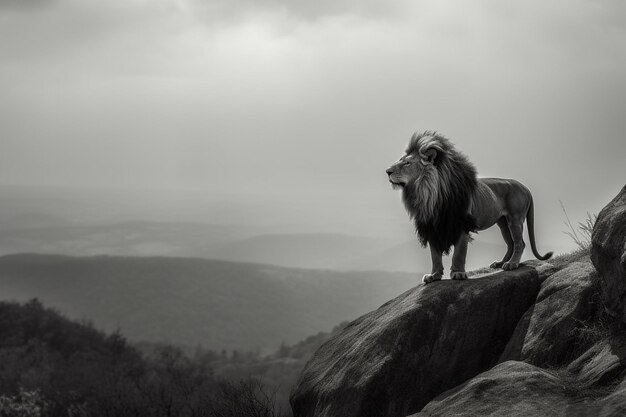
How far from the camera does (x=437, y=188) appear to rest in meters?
11.4

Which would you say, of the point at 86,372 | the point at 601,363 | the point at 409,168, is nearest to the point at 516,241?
the point at 409,168

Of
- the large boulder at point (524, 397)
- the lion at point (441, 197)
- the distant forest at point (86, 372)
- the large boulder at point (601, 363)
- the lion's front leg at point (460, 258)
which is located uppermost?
the lion at point (441, 197)

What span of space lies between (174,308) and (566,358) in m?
186

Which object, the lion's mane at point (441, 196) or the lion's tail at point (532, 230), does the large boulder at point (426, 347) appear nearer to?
the lion's mane at point (441, 196)

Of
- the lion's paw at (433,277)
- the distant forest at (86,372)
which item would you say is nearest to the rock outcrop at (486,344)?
the lion's paw at (433,277)

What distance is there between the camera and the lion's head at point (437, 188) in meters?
11.4

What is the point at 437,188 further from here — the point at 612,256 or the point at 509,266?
the point at 612,256

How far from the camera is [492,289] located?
1147 cm

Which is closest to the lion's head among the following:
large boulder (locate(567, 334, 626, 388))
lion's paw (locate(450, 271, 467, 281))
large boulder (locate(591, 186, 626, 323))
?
lion's paw (locate(450, 271, 467, 281))

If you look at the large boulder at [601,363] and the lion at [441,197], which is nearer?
the large boulder at [601,363]

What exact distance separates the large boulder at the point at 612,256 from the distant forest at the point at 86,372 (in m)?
22.3

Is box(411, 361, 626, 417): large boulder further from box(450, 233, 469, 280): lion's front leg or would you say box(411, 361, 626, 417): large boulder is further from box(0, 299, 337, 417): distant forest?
box(0, 299, 337, 417): distant forest

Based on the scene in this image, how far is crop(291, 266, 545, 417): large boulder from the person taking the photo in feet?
36.0

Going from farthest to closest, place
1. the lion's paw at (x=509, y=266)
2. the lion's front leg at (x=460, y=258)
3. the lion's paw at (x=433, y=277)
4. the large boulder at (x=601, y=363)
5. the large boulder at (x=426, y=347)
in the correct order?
the lion's paw at (x=509, y=266) → the lion's paw at (x=433, y=277) → the lion's front leg at (x=460, y=258) → the large boulder at (x=426, y=347) → the large boulder at (x=601, y=363)
